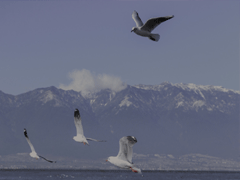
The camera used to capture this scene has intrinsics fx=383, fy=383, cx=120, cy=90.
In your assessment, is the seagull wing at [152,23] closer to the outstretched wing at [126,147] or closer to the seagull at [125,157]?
the outstretched wing at [126,147]

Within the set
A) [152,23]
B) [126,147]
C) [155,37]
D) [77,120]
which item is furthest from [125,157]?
[152,23]

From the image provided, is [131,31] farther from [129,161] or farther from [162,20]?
[129,161]

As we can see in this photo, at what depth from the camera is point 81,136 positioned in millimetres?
35875

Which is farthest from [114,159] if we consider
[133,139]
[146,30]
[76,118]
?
[146,30]

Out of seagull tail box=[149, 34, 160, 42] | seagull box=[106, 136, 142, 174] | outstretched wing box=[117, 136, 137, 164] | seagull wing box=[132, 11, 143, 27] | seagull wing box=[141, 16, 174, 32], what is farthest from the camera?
seagull wing box=[132, 11, 143, 27]

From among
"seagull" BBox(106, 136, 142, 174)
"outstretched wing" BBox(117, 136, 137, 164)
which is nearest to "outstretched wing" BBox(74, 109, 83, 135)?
"seagull" BBox(106, 136, 142, 174)

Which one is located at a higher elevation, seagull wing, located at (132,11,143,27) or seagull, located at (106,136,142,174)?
seagull wing, located at (132,11,143,27)

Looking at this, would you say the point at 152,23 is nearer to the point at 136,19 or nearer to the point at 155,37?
the point at 155,37

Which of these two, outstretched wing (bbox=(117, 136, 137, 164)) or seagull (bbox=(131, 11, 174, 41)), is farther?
seagull (bbox=(131, 11, 174, 41))

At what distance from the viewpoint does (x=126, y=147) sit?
26344mm

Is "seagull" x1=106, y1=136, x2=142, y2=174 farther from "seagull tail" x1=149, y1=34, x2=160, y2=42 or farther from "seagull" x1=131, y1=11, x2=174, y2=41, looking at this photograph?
"seagull" x1=131, y1=11, x2=174, y2=41

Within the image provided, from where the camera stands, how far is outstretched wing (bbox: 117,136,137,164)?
25.2 m

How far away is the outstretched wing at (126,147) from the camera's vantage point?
2520 cm

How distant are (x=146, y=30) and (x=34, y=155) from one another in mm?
20918
